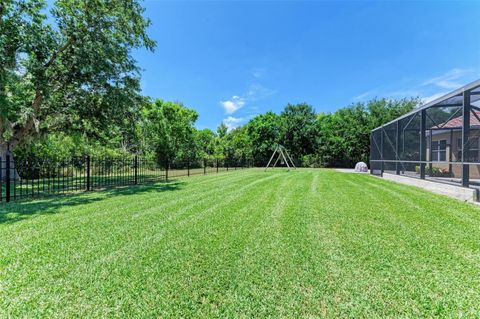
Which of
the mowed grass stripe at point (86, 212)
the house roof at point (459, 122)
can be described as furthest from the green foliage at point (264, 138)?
the mowed grass stripe at point (86, 212)

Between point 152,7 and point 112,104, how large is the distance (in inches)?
209

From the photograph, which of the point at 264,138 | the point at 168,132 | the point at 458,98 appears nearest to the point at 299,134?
the point at 264,138

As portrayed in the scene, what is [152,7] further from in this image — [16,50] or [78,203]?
[78,203]

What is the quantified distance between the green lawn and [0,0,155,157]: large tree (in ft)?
22.0

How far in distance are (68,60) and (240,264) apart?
11680 millimetres

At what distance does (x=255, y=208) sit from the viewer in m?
5.39

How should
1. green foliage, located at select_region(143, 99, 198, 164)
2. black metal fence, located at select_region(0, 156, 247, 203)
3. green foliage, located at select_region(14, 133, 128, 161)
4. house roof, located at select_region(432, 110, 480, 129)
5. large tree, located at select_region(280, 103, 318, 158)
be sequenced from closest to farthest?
1. house roof, located at select_region(432, 110, 480, 129)
2. black metal fence, located at select_region(0, 156, 247, 203)
3. green foliage, located at select_region(14, 133, 128, 161)
4. green foliage, located at select_region(143, 99, 198, 164)
5. large tree, located at select_region(280, 103, 318, 158)

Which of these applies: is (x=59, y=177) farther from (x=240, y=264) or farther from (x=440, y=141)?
(x=440, y=141)

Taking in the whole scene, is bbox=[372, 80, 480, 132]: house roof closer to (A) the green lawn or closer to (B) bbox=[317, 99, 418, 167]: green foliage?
(A) the green lawn

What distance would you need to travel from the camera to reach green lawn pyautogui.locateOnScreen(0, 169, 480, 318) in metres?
1.90

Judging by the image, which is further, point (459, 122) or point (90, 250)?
point (459, 122)

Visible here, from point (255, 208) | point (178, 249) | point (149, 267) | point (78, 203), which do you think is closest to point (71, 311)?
point (149, 267)

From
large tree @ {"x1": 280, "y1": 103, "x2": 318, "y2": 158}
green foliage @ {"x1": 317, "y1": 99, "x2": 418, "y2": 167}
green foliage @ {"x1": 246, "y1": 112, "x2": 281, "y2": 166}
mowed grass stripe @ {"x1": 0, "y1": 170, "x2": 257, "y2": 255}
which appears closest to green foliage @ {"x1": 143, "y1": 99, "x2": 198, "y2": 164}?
green foliage @ {"x1": 246, "y1": 112, "x2": 281, "y2": 166}

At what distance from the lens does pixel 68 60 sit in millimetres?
9555
